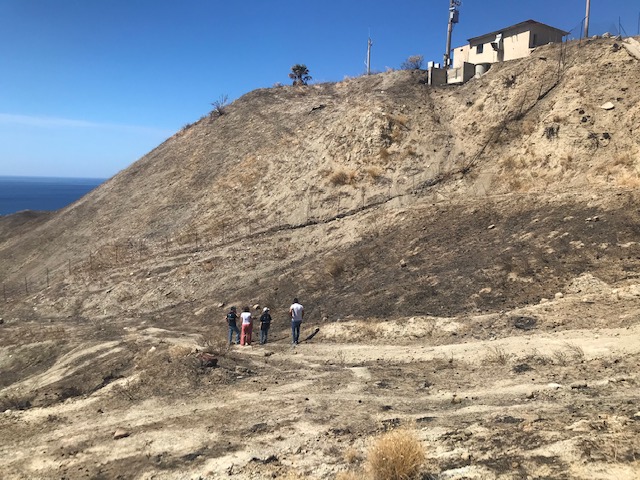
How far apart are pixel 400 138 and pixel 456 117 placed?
421cm

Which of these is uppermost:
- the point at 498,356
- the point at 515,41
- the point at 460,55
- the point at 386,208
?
the point at 460,55

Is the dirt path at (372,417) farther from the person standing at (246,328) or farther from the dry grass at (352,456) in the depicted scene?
the person standing at (246,328)

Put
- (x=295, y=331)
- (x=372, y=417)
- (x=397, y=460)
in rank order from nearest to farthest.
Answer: (x=397, y=460)
(x=372, y=417)
(x=295, y=331)

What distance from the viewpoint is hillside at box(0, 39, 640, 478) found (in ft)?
28.1

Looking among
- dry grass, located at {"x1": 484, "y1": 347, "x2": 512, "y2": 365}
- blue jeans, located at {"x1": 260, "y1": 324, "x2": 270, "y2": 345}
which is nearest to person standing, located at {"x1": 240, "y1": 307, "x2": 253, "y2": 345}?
blue jeans, located at {"x1": 260, "y1": 324, "x2": 270, "y2": 345}

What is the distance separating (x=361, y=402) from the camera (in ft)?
33.2

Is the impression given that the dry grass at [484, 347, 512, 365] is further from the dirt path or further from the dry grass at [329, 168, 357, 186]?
the dry grass at [329, 168, 357, 186]

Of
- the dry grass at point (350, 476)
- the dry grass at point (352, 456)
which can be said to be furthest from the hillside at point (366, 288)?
the dry grass at point (350, 476)

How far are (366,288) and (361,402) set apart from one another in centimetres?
872

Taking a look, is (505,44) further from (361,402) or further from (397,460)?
(397,460)

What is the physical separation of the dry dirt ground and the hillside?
0.06 meters

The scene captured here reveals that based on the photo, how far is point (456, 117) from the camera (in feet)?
98.4

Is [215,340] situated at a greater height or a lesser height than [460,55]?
lesser

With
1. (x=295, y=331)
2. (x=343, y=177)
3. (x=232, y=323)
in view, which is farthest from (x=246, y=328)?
(x=343, y=177)
